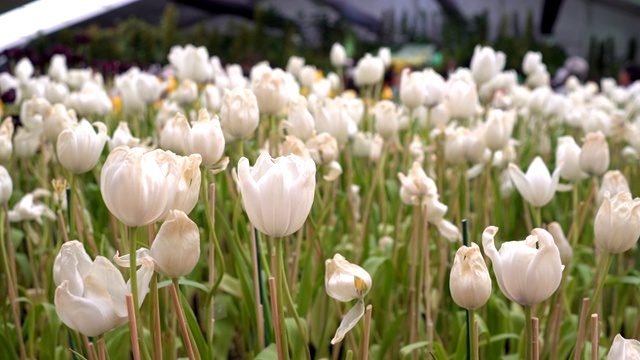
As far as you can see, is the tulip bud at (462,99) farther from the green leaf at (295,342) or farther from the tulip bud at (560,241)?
the green leaf at (295,342)

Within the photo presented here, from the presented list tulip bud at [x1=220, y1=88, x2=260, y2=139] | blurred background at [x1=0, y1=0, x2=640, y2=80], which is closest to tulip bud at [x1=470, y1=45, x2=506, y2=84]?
tulip bud at [x1=220, y1=88, x2=260, y2=139]

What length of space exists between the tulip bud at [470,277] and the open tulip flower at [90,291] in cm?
20

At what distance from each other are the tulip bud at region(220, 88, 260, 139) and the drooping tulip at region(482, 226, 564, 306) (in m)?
0.29

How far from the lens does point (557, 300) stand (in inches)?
29.4

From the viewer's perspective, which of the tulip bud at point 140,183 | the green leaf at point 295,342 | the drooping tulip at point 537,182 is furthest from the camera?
the drooping tulip at point 537,182

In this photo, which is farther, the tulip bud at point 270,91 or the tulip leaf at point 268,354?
the tulip bud at point 270,91

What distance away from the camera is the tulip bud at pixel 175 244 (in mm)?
473

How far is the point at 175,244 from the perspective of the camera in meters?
0.48

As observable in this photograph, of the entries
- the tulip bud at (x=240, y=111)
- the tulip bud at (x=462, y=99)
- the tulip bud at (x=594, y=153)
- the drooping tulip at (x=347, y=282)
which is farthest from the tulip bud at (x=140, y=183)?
the tulip bud at (x=462, y=99)

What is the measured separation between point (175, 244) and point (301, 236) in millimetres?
360

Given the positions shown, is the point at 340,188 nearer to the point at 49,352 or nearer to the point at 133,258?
the point at 49,352

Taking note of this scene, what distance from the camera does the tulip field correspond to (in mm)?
480

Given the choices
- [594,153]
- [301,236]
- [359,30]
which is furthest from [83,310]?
[359,30]

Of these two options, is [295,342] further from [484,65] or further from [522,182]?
[484,65]
